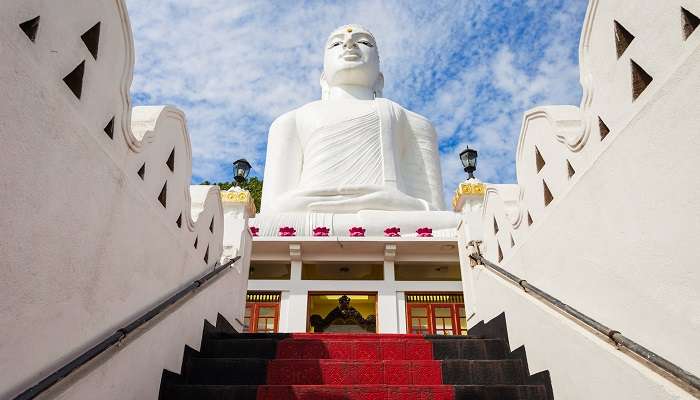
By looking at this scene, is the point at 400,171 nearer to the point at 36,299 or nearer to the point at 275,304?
the point at 275,304

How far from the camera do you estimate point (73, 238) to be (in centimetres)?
216

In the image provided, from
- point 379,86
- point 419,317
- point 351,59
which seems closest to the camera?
point 419,317

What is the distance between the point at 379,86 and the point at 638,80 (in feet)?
38.8

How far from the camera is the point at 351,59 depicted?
Result: 13.1 meters

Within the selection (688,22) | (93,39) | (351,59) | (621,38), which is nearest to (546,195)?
(621,38)

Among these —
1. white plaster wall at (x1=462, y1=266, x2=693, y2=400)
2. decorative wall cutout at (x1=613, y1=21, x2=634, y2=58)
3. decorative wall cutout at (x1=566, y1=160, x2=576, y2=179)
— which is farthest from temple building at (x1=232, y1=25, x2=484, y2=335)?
decorative wall cutout at (x1=613, y1=21, x2=634, y2=58)

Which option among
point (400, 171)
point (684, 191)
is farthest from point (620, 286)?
point (400, 171)

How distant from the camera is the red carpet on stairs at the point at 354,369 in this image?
9.74 feet

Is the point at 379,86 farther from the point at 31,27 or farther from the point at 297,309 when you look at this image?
the point at 31,27

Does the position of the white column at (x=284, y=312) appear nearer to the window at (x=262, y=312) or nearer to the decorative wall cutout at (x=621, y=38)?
the window at (x=262, y=312)

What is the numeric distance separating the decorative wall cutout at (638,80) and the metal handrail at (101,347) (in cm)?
256

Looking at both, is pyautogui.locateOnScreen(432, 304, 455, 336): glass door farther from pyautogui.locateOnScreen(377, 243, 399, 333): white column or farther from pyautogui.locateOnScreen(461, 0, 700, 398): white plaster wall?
pyautogui.locateOnScreen(461, 0, 700, 398): white plaster wall

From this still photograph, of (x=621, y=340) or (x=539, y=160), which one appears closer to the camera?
(x=621, y=340)

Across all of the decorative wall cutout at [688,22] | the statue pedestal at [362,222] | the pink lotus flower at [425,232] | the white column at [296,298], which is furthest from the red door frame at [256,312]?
the decorative wall cutout at [688,22]
